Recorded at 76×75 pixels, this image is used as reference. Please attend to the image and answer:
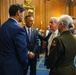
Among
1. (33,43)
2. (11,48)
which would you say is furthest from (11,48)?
(33,43)

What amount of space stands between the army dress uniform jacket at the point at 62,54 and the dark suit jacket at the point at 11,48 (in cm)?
43

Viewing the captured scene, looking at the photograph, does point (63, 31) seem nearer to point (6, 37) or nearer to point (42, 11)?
point (6, 37)

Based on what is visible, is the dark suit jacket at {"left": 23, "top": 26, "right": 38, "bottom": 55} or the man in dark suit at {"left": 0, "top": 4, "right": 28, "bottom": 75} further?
the dark suit jacket at {"left": 23, "top": 26, "right": 38, "bottom": 55}

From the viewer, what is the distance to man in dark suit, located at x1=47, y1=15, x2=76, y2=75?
2729 mm

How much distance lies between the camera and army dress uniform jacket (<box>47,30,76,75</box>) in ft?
8.95

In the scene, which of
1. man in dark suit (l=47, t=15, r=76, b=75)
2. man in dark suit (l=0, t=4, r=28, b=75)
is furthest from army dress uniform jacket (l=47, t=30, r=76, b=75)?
man in dark suit (l=0, t=4, r=28, b=75)

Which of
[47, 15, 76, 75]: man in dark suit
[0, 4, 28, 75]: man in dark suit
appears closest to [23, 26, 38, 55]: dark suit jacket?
[0, 4, 28, 75]: man in dark suit

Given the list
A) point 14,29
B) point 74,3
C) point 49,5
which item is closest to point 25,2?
point 49,5

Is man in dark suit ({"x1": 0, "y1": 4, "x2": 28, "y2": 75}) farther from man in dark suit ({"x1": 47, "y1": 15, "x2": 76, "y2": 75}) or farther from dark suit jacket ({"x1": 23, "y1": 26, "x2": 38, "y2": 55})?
dark suit jacket ({"x1": 23, "y1": 26, "x2": 38, "y2": 55})

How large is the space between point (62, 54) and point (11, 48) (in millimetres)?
711

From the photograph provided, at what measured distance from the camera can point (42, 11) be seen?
12883mm

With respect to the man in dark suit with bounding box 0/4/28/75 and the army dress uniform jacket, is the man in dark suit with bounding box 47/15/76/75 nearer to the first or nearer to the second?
the army dress uniform jacket

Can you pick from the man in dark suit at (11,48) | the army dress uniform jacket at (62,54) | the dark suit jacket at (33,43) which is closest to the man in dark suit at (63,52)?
the army dress uniform jacket at (62,54)

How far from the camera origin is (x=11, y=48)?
2.83 meters
